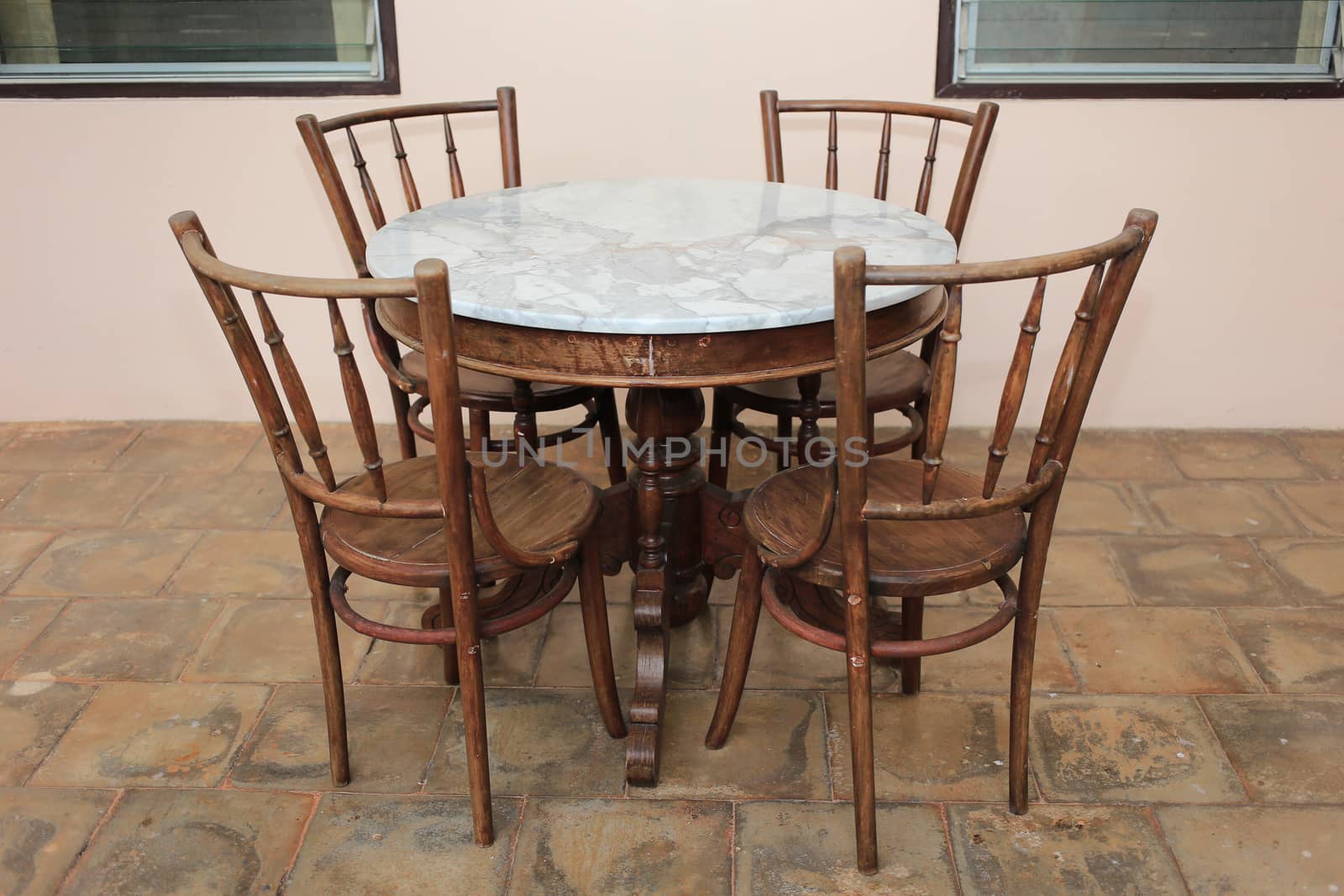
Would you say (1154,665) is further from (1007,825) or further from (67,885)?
(67,885)

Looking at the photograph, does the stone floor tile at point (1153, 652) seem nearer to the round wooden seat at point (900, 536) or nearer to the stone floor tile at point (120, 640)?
the round wooden seat at point (900, 536)

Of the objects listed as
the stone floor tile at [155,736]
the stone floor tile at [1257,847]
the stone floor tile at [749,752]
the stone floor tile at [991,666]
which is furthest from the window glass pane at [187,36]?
the stone floor tile at [1257,847]

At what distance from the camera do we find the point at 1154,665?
2.28 meters

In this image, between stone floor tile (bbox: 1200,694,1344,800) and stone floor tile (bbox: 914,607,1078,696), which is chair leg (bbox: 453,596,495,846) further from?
stone floor tile (bbox: 1200,694,1344,800)

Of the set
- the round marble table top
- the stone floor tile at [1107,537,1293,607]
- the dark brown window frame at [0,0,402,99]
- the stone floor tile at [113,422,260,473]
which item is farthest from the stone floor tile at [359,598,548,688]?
the dark brown window frame at [0,0,402,99]

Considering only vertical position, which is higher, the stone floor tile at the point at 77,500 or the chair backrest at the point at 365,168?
the chair backrest at the point at 365,168

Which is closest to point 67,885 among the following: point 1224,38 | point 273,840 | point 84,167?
point 273,840

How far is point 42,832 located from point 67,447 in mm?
1673

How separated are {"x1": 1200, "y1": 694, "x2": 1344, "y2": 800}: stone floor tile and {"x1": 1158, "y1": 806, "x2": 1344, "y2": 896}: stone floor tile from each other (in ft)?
0.16

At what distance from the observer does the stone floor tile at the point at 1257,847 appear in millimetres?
1753

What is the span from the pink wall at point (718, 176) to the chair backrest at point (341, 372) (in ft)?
5.05

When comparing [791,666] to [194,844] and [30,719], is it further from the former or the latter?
[30,719]

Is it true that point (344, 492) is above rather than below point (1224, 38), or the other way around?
below

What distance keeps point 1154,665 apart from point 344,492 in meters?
1.52
